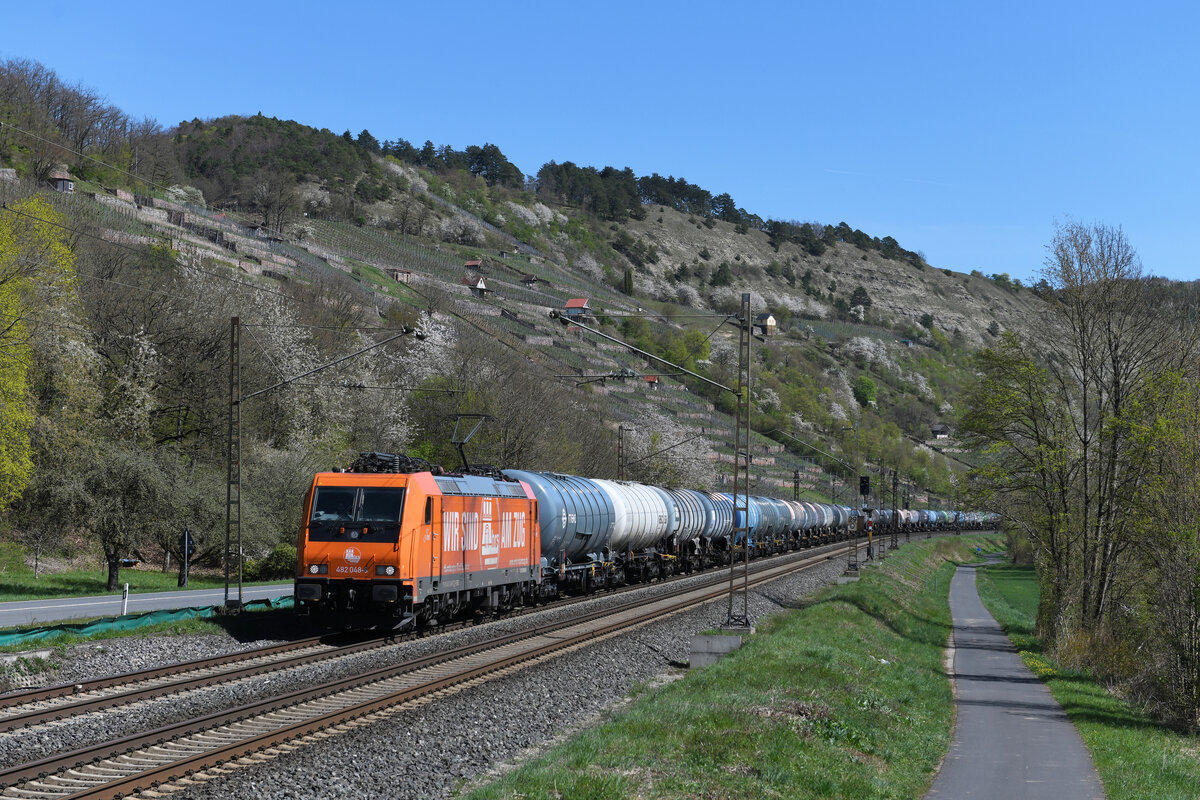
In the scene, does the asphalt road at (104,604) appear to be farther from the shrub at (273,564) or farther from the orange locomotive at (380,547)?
the orange locomotive at (380,547)

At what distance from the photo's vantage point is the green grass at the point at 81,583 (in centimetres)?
3909

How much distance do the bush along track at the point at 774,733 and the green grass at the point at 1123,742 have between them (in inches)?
95.0

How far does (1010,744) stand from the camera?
17.5 meters

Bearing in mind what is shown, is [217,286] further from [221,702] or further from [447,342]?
[221,702]

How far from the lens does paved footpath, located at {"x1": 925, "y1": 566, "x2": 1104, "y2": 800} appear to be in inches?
543

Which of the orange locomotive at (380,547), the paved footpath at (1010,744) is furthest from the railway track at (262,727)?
the paved footpath at (1010,744)

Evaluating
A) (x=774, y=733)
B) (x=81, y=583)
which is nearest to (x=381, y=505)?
(x=774, y=733)

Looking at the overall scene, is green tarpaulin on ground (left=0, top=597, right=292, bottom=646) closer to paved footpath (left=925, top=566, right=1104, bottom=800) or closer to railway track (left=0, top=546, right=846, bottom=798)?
railway track (left=0, top=546, right=846, bottom=798)

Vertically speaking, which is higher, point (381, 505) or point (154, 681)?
point (381, 505)

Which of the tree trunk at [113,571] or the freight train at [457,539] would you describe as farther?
the tree trunk at [113,571]

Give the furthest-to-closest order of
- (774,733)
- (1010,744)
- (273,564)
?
(273,564)
(1010,744)
(774,733)

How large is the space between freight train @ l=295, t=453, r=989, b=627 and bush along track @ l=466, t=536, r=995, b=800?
6292 millimetres

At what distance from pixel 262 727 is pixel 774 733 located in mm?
7178

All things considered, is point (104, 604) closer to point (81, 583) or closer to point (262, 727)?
point (81, 583)
